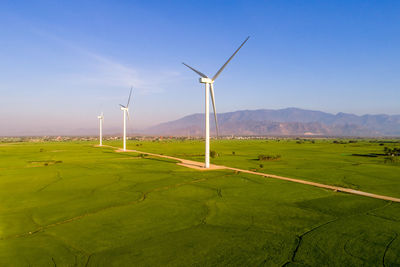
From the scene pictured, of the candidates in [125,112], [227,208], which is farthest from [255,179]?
[125,112]

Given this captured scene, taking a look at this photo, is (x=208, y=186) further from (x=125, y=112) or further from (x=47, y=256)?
(x=125, y=112)

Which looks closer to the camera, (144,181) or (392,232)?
(392,232)

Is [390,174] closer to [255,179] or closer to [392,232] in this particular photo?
[255,179]

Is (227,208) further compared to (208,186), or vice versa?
(208,186)

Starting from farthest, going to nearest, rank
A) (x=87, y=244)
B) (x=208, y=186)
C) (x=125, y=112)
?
1. (x=125, y=112)
2. (x=208, y=186)
3. (x=87, y=244)

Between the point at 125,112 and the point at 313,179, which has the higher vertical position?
the point at 125,112

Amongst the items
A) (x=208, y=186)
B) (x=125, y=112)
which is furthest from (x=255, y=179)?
(x=125, y=112)

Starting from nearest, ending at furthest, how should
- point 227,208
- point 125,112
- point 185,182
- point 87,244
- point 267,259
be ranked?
point 267,259, point 87,244, point 227,208, point 185,182, point 125,112

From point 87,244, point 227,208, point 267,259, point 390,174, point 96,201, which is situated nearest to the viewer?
point 267,259

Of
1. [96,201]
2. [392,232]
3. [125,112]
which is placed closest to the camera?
[392,232]
